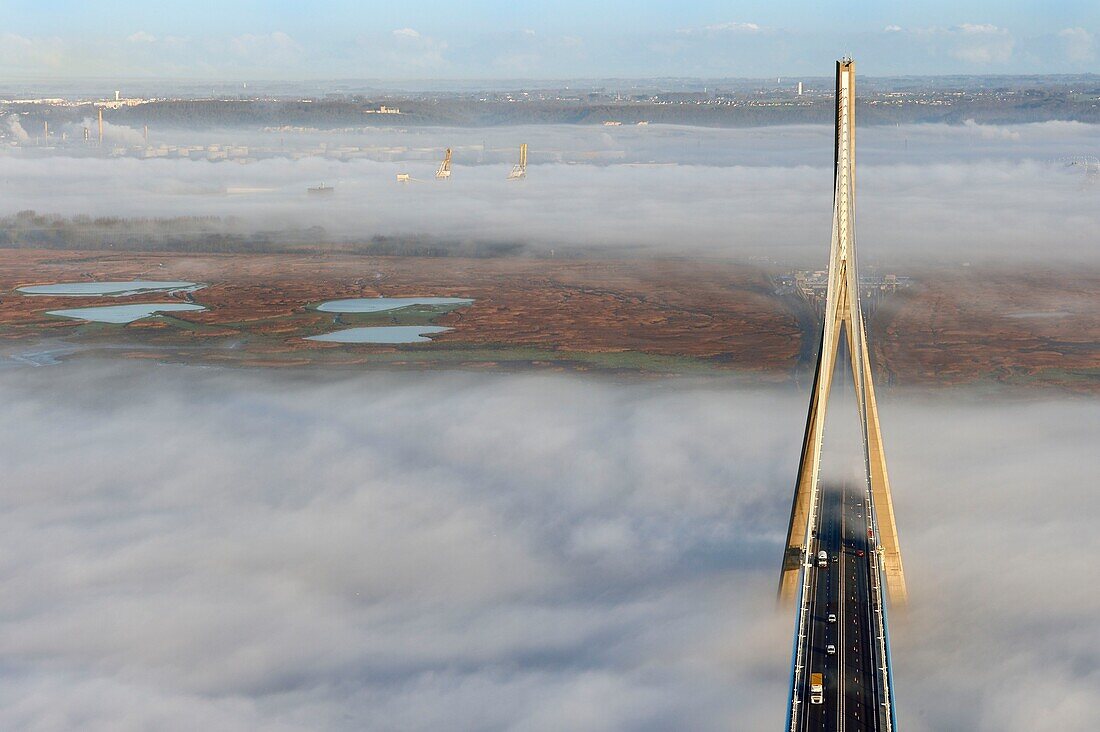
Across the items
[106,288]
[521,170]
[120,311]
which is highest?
[521,170]

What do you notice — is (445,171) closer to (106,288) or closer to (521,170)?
(521,170)

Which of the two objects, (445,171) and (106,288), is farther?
(445,171)

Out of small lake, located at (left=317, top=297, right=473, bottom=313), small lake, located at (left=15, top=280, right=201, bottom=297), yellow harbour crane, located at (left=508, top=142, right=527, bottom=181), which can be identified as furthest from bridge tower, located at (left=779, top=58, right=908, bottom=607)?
yellow harbour crane, located at (left=508, top=142, right=527, bottom=181)

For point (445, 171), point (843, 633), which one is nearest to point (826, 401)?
point (843, 633)

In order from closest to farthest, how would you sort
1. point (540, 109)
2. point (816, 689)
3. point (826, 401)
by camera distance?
point (816, 689) < point (826, 401) < point (540, 109)

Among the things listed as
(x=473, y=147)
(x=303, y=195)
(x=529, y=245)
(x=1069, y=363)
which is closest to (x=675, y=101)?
(x=473, y=147)

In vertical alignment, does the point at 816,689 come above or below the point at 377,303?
above

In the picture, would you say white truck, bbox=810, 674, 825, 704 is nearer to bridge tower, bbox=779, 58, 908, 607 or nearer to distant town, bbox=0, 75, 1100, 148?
bridge tower, bbox=779, 58, 908, 607
